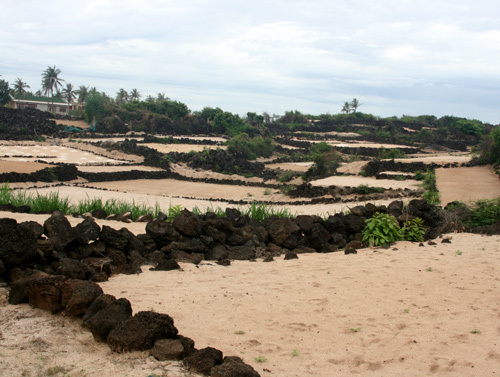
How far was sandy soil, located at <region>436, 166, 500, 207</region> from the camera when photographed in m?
19.1

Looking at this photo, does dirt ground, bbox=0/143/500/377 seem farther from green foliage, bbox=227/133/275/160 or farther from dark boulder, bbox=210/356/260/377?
green foliage, bbox=227/133/275/160

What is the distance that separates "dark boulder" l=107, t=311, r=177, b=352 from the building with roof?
272ft

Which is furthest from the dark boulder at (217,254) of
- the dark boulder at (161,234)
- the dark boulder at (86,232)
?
the dark boulder at (86,232)

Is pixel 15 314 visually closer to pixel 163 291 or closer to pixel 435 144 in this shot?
pixel 163 291

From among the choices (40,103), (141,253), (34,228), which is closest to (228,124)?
(40,103)

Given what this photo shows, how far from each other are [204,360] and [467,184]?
22677 mm

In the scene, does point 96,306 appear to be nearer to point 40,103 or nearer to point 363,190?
point 363,190

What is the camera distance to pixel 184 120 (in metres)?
70.2

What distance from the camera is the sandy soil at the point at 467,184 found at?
19078 mm

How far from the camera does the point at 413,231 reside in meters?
9.31

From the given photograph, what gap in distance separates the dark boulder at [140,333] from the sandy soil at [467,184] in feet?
48.0

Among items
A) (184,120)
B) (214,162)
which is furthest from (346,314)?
(184,120)

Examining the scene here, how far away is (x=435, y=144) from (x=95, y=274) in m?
60.9

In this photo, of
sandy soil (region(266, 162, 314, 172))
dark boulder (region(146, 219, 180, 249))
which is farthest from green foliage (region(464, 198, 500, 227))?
sandy soil (region(266, 162, 314, 172))
